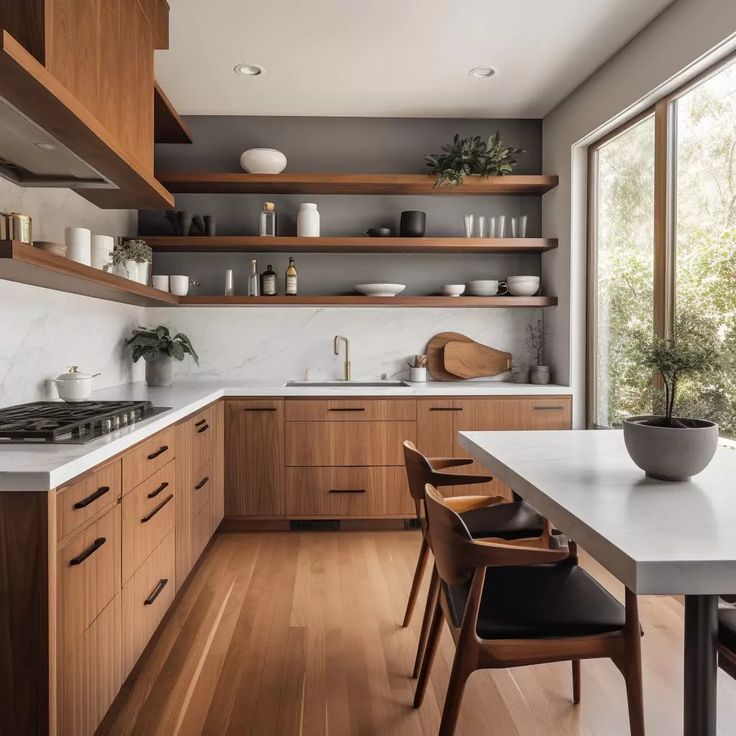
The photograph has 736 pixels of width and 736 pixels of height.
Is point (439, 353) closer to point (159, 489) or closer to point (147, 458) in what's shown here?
point (159, 489)

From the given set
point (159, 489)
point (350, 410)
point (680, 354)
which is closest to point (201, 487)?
point (159, 489)

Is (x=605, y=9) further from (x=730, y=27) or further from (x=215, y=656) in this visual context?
(x=215, y=656)

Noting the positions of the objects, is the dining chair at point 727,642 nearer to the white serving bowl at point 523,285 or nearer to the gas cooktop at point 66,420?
the gas cooktop at point 66,420

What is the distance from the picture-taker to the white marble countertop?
4.83 ft

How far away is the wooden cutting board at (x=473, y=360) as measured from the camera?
4.51 metres

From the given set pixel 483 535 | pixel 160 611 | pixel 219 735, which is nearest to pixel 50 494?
pixel 219 735

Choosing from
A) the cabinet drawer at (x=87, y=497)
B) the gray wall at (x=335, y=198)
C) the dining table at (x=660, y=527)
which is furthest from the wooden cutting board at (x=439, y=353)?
the cabinet drawer at (x=87, y=497)

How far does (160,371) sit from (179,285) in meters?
0.57

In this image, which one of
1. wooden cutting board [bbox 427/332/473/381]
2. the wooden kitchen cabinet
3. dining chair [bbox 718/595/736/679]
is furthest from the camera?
wooden cutting board [bbox 427/332/473/381]

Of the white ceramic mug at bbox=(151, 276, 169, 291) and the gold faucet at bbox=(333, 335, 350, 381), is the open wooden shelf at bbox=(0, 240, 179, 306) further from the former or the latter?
the gold faucet at bbox=(333, 335, 350, 381)

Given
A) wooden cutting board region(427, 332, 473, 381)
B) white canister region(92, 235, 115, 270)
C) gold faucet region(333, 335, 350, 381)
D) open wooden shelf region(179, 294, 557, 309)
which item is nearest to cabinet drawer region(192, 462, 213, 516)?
white canister region(92, 235, 115, 270)

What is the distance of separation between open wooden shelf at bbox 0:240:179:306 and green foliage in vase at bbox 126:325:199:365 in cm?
45

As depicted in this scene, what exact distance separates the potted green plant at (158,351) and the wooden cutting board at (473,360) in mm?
1765

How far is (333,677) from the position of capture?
2232 millimetres
